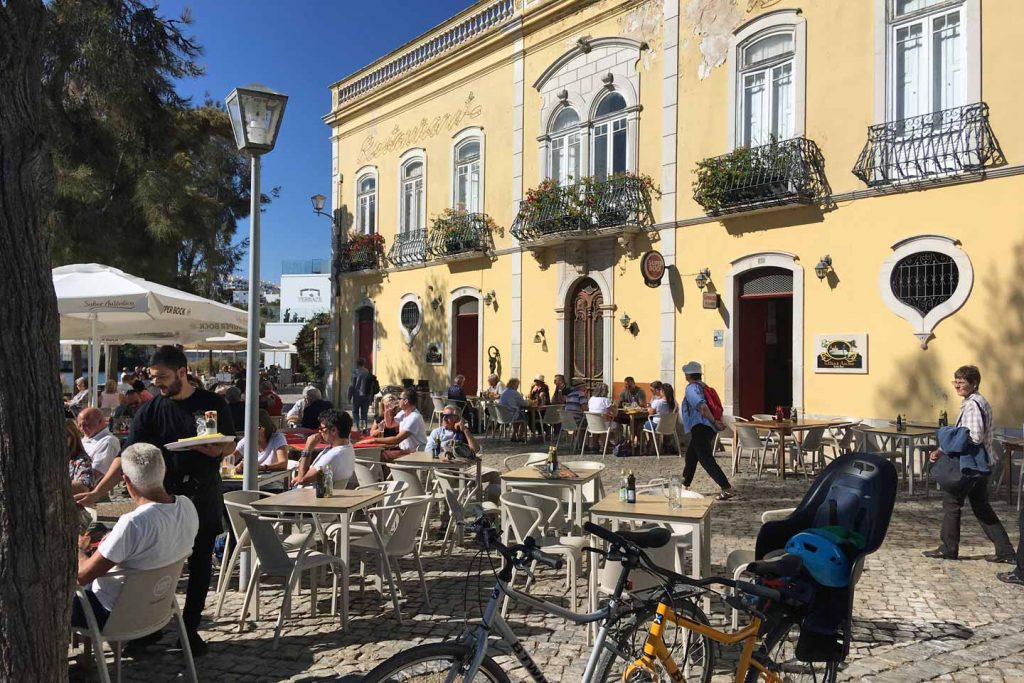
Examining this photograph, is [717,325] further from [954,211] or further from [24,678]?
[24,678]

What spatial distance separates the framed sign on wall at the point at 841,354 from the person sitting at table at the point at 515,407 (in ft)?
16.5

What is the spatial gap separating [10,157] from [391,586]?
10.4 ft

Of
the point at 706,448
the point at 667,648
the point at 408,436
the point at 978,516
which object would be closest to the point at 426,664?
the point at 667,648

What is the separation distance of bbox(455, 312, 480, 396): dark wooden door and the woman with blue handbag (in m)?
12.7

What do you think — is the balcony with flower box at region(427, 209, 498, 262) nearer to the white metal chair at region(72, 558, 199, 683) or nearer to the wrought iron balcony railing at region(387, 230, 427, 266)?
the wrought iron balcony railing at region(387, 230, 427, 266)

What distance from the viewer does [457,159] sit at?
18.1m

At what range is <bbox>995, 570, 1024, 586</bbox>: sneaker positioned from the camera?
5.43m

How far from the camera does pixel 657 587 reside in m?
2.78

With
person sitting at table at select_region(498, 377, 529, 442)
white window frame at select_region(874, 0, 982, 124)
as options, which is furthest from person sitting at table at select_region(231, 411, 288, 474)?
white window frame at select_region(874, 0, 982, 124)

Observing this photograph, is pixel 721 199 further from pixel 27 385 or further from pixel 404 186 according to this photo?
pixel 27 385

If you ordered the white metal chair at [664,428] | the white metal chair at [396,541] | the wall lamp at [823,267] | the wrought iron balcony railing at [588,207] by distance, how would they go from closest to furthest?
the white metal chair at [396,541] < the wall lamp at [823,267] < the white metal chair at [664,428] < the wrought iron balcony railing at [588,207]

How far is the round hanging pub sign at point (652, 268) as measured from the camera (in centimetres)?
1348

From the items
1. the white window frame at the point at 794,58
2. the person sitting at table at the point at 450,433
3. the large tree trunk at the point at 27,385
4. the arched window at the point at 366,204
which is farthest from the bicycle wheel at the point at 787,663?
the arched window at the point at 366,204

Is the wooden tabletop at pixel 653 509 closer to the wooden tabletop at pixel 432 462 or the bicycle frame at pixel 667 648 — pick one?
the bicycle frame at pixel 667 648
